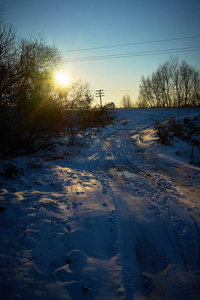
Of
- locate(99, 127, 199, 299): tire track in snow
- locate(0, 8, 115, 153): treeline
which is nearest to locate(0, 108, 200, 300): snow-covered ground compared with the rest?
locate(99, 127, 199, 299): tire track in snow

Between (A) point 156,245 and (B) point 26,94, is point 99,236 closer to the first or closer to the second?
(A) point 156,245

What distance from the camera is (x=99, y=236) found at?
110 inches

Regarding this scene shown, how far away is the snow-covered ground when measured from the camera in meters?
1.89

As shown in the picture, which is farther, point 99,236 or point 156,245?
point 99,236

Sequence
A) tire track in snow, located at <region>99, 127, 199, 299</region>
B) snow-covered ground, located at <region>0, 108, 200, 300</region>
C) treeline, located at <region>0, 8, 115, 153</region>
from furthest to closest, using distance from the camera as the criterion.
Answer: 1. treeline, located at <region>0, 8, 115, 153</region>
2. tire track in snow, located at <region>99, 127, 199, 299</region>
3. snow-covered ground, located at <region>0, 108, 200, 300</region>

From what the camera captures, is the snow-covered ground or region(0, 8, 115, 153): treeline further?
region(0, 8, 115, 153): treeline

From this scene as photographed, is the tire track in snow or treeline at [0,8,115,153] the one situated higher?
treeline at [0,8,115,153]

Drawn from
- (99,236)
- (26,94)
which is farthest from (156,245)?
(26,94)

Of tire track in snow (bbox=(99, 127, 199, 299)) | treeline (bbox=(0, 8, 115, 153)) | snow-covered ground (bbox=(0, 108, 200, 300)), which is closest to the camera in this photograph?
snow-covered ground (bbox=(0, 108, 200, 300))

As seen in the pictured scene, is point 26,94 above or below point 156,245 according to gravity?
above

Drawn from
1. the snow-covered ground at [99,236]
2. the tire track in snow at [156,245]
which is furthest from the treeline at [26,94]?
the tire track in snow at [156,245]

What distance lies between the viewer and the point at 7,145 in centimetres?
827

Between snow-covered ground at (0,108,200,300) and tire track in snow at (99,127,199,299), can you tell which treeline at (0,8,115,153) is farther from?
tire track in snow at (99,127,199,299)

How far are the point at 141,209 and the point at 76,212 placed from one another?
5.79ft
